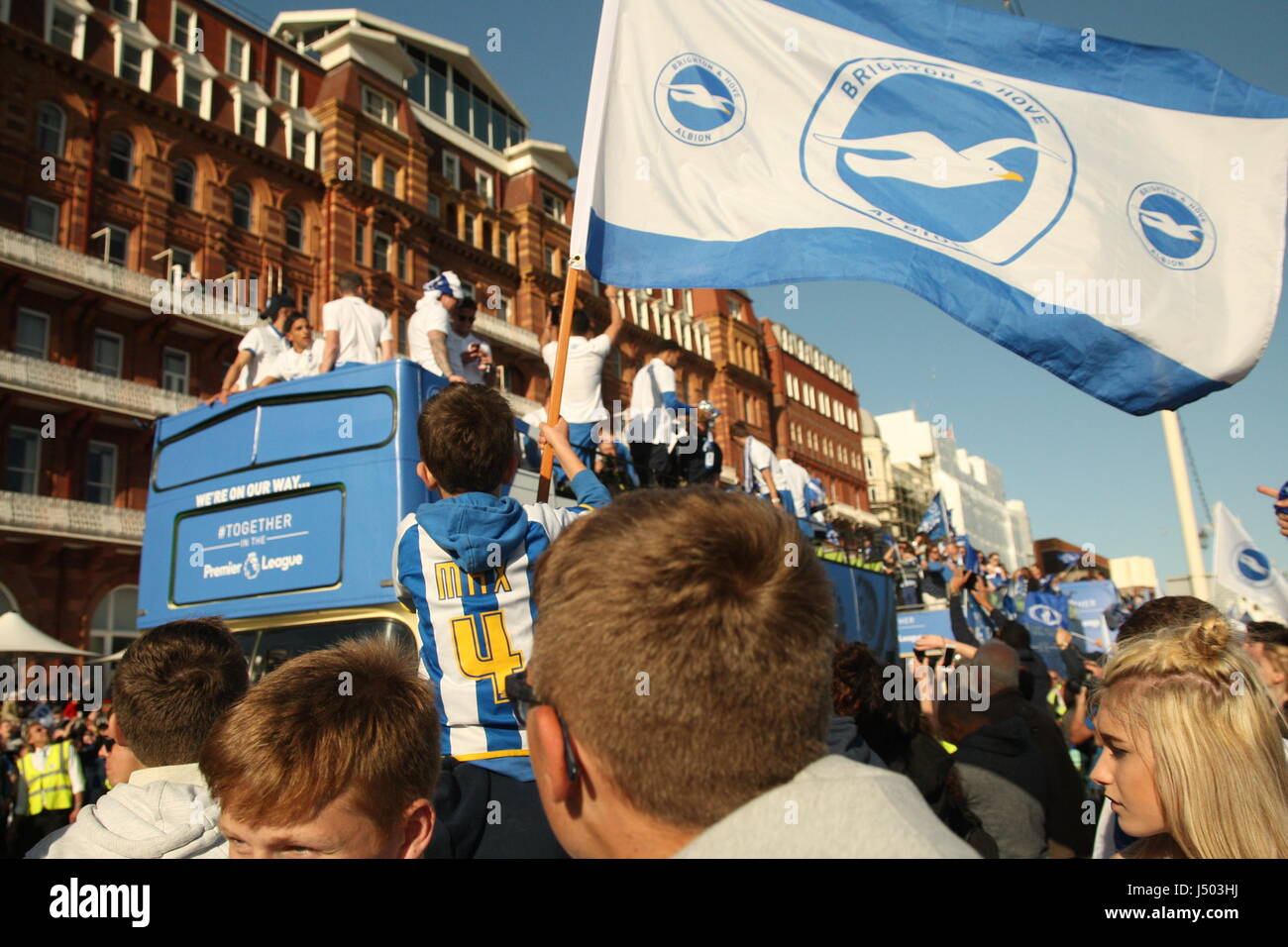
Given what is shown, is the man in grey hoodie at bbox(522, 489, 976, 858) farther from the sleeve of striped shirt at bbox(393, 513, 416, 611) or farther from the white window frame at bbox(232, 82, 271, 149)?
the white window frame at bbox(232, 82, 271, 149)

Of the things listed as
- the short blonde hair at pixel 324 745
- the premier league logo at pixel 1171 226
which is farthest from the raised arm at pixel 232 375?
the premier league logo at pixel 1171 226

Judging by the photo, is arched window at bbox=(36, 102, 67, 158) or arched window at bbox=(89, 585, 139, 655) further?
arched window at bbox=(36, 102, 67, 158)

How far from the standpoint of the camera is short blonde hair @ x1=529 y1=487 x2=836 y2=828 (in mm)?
1094

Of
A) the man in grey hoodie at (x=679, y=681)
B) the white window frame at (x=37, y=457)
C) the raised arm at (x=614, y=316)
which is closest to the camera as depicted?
the man in grey hoodie at (x=679, y=681)

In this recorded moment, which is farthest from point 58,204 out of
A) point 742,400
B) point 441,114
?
point 742,400

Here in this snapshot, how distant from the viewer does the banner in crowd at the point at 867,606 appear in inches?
452

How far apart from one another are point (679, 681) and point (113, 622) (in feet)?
84.5

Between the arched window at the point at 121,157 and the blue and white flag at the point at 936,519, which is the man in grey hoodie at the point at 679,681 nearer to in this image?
the blue and white flag at the point at 936,519

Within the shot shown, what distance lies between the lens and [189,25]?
27438 millimetres

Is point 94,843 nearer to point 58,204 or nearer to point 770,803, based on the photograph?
point 770,803

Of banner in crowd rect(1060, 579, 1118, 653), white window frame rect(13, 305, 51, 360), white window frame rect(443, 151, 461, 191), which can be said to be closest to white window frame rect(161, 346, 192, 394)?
white window frame rect(13, 305, 51, 360)

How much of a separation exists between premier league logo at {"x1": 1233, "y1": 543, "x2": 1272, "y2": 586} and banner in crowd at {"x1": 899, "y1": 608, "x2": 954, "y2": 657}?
289 inches

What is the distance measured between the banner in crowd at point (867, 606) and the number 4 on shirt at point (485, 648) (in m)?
8.45

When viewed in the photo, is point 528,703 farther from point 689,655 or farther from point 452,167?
point 452,167
